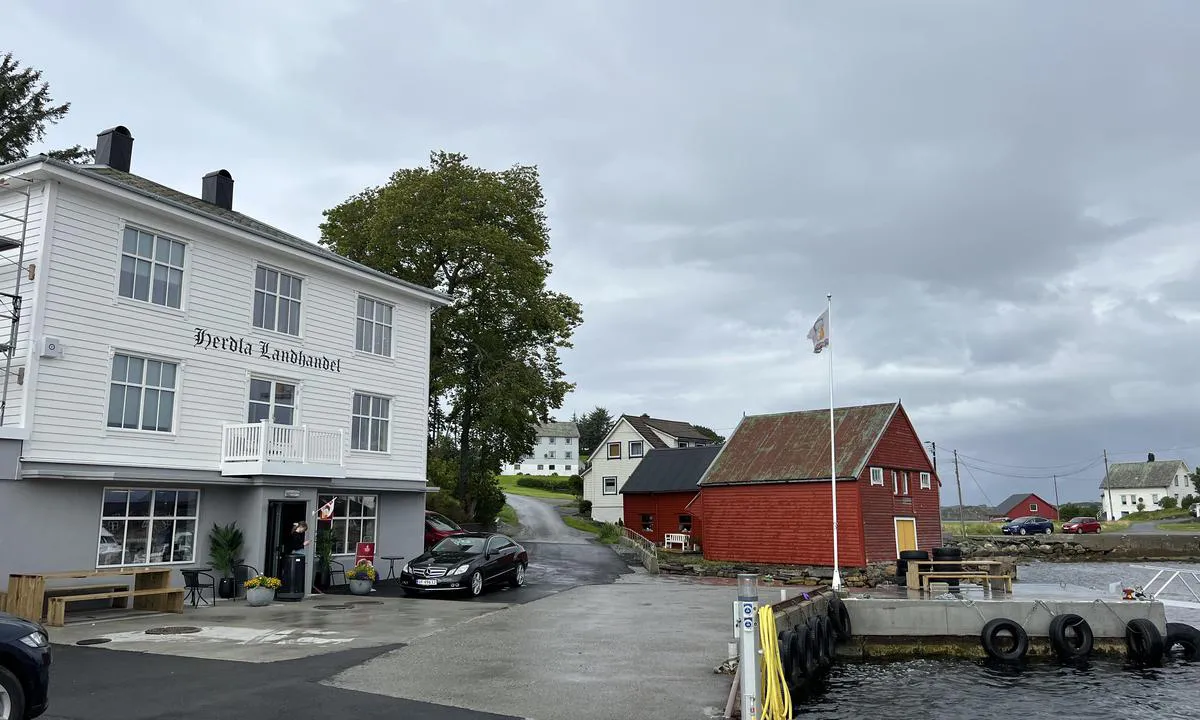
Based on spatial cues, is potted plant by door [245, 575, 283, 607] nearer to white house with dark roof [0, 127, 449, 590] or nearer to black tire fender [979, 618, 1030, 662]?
white house with dark roof [0, 127, 449, 590]

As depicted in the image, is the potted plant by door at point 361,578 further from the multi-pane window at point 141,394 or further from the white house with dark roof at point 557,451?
the white house with dark roof at point 557,451

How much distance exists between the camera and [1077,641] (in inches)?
701

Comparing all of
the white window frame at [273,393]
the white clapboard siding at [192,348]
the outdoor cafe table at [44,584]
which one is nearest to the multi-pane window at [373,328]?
the white clapboard siding at [192,348]

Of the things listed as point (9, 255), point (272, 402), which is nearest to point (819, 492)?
point (272, 402)

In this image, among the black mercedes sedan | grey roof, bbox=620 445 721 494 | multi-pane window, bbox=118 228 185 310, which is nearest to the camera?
multi-pane window, bbox=118 228 185 310

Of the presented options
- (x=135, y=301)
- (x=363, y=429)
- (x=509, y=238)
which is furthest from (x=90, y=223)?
(x=509, y=238)

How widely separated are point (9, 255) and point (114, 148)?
6.44 metres

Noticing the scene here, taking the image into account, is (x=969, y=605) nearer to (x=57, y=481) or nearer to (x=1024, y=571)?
(x=57, y=481)

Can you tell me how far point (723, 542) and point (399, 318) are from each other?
64.4 ft

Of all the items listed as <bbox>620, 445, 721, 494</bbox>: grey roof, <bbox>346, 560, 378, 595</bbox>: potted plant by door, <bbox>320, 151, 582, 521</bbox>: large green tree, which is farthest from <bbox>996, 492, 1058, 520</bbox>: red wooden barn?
<bbox>346, 560, 378, 595</bbox>: potted plant by door

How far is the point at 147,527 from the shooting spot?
757 inches

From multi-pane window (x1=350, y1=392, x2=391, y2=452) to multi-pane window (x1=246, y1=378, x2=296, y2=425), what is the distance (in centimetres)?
227

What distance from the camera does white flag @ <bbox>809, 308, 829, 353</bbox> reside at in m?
25.0

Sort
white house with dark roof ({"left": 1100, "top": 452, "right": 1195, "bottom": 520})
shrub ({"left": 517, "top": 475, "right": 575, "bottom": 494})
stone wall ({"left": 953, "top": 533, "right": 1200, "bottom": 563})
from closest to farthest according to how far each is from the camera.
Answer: stone wall ({"left": 953, "top": 533, "right": 1200, "bottom": 563})
shrub ({"left": 517, "top": 475, "right": 575, "bottom": 494})
white house with dark roof ({"left": 1100, "top": 452, "right": 1195, "bottom": 520})
